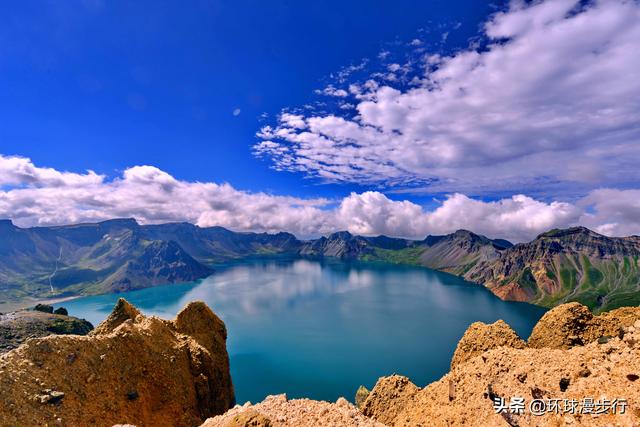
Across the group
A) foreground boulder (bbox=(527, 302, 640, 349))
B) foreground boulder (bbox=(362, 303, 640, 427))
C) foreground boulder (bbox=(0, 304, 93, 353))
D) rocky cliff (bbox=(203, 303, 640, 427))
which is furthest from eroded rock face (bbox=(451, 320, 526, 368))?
foreground boulder (bbox=(0, 304, 93, 353))

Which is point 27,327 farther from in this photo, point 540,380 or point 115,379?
point 540,380

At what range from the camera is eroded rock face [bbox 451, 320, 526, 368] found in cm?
3621

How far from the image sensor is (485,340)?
37.4 metres

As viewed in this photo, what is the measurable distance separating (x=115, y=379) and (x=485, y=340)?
4099 centimetres

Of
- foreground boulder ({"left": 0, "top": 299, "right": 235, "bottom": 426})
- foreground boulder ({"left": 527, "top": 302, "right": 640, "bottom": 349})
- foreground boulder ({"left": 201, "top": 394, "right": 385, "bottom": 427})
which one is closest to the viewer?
foreground boulder ({"left": 201, "top": 394, "right": 385, "bottom": 427})

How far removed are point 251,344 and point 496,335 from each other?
140 meters

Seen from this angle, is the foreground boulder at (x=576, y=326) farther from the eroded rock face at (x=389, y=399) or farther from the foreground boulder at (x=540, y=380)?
the eroded rock face at (x=389, y=399)

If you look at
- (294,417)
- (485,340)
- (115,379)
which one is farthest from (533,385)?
(115,379)

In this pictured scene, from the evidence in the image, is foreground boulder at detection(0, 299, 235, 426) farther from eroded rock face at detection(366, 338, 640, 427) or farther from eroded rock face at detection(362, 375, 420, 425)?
eroded rock face at detection(366, 338, 640, 427)

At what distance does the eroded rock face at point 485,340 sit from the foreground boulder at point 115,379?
108ft

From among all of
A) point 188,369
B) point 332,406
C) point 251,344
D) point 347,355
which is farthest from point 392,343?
point 332,406

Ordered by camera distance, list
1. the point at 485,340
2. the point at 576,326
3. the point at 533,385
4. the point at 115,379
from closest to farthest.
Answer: the point at 533,385 → the point at 115,379 → the point at 576,326 → the point at 485,340

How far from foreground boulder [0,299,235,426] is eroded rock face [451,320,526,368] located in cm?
3291

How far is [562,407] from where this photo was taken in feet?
63.9
